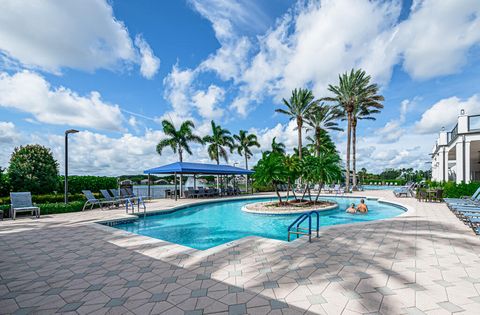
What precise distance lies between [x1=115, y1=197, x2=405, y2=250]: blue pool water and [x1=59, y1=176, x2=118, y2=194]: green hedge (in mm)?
6627

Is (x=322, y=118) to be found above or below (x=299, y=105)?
below

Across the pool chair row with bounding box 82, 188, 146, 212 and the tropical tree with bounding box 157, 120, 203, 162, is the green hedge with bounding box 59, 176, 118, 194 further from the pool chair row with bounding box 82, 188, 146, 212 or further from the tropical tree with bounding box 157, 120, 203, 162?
the tropical tree with bounding box 157, 120, 203, 162

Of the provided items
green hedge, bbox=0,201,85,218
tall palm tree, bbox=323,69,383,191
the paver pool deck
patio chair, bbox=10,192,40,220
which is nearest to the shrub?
green hedge, bbox=0,201,85,218

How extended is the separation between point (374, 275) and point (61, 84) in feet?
44.1

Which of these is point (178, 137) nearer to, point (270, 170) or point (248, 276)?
point (270, 170)

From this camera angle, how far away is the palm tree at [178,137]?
23.3m

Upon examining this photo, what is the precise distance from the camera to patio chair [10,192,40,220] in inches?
366

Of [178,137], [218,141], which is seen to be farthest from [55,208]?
[218,141]

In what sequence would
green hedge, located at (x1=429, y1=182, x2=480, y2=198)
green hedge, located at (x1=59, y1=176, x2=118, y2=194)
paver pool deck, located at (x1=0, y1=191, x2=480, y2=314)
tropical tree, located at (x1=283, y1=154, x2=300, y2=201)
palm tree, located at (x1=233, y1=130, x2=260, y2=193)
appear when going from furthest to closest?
palm tree, located at (x1=233, y1=130, x2=260, y2=193)
green hedge, located at (x1=59, y1=176, x2=118, y2=194)
tropical tree, located at (x1=283, y1=154, x2=300, y2=201)
green hedge, located at (x1=429, y1=182, x2=480, y2=198)
paver pool deck, located at (x1=0, y1=191, x2=480, y2=314)

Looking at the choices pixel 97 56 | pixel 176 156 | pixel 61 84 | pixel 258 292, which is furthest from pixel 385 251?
pixel 176 156

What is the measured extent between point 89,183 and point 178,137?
33.3ft

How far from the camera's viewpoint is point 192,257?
14.8ft

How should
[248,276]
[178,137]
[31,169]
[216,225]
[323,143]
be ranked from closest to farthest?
[248,276] < [216,225] < [31,169] < [178,137] < [323,143]

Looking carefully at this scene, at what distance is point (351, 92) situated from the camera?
22078 mm
